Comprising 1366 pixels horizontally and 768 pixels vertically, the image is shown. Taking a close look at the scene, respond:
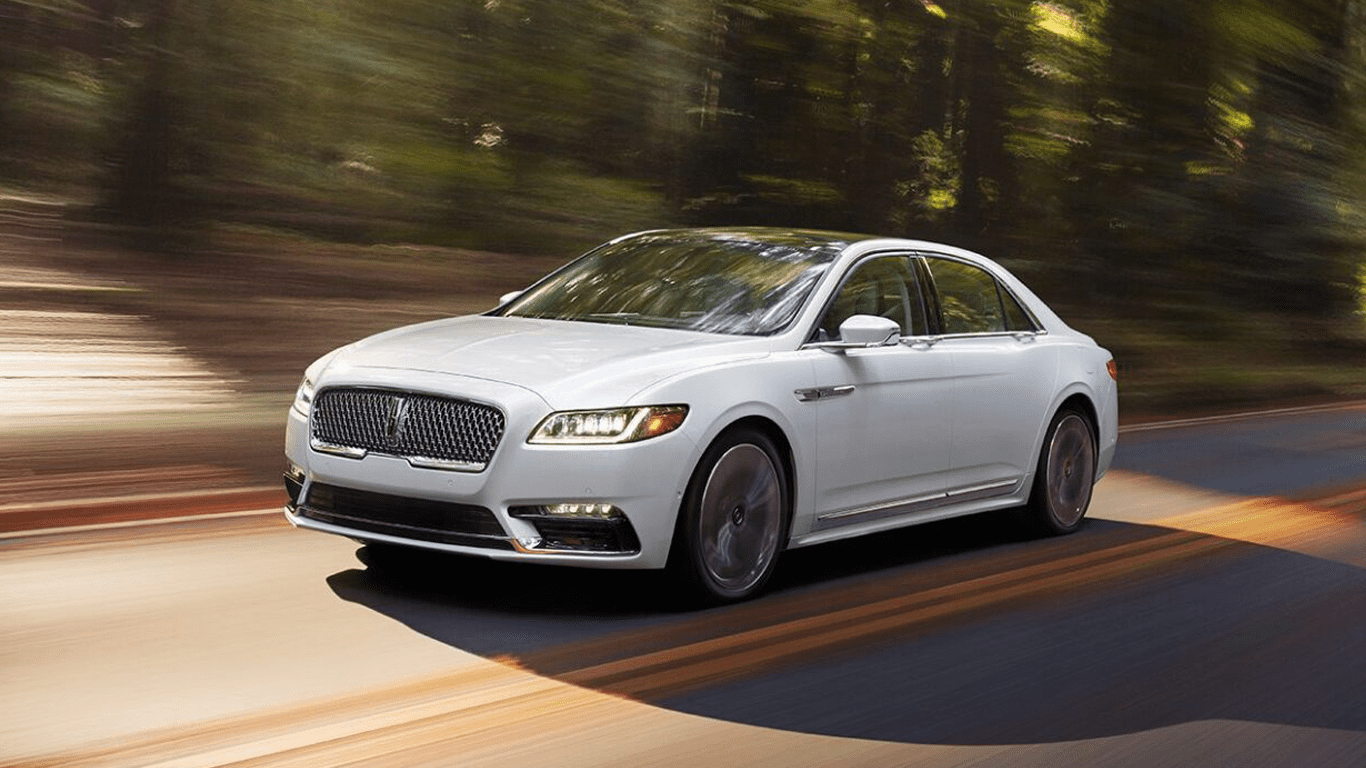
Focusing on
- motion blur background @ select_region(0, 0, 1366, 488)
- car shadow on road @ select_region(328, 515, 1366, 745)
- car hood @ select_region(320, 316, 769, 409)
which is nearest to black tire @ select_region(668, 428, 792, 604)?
car shadow on road @ select_region(328, 515, 1366, 745)

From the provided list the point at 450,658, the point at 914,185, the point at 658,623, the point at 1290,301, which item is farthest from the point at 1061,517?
the point at 1290,301

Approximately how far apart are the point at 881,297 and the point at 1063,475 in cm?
205

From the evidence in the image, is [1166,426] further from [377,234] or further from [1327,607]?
[1327,607]

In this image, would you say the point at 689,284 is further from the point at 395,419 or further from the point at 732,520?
the point at 395,419

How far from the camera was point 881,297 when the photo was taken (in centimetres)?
850

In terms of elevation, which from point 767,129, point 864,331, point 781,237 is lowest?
point 864,331

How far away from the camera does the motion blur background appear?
45.1 feet

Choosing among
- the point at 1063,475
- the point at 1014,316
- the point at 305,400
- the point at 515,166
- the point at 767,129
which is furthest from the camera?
the point at 767,129

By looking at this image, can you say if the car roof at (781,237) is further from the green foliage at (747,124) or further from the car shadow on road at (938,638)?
the green foliage at (747,124)

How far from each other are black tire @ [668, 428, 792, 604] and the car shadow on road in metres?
0.12

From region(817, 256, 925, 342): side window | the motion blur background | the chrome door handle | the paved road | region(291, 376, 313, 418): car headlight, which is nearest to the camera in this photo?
the paved road

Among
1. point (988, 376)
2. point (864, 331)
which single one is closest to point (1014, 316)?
point (988, 376)

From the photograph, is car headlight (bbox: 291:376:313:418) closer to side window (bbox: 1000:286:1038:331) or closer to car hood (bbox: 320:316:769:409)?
car hood (bbox: 320:316:769:409)

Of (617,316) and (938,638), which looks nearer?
(938,638)
